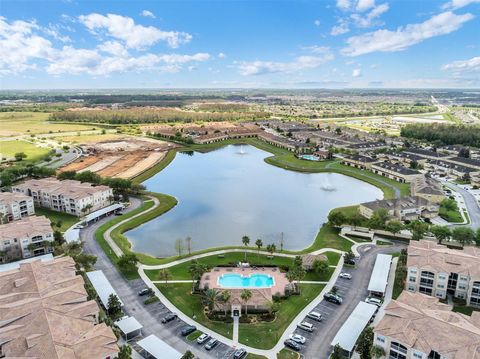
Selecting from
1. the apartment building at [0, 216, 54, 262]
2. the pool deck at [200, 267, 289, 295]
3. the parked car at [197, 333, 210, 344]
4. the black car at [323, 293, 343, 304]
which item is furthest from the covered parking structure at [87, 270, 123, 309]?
the black car at [323, 293, 343, 304]

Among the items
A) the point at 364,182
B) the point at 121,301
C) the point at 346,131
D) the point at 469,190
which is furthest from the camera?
the point at 346,131

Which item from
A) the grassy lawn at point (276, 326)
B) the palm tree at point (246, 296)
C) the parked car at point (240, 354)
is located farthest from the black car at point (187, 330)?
the palm tree at point (246, 296)

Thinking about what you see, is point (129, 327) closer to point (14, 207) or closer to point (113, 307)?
point (113, 307)

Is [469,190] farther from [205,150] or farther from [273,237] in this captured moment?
[205,150]

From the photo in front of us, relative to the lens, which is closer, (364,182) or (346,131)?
(364,182)

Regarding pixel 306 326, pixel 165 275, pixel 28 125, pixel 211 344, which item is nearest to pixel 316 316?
pixel 306 326

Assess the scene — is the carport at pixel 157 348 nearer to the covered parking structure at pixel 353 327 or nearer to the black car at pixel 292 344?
the black car at pixel 292 344

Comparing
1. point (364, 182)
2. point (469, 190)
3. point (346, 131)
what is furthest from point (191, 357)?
point (346, 131)

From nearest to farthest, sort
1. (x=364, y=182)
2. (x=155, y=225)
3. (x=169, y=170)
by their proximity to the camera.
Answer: (x=155, y=225) < (x=364, y=182) < (x=169, y=170)
